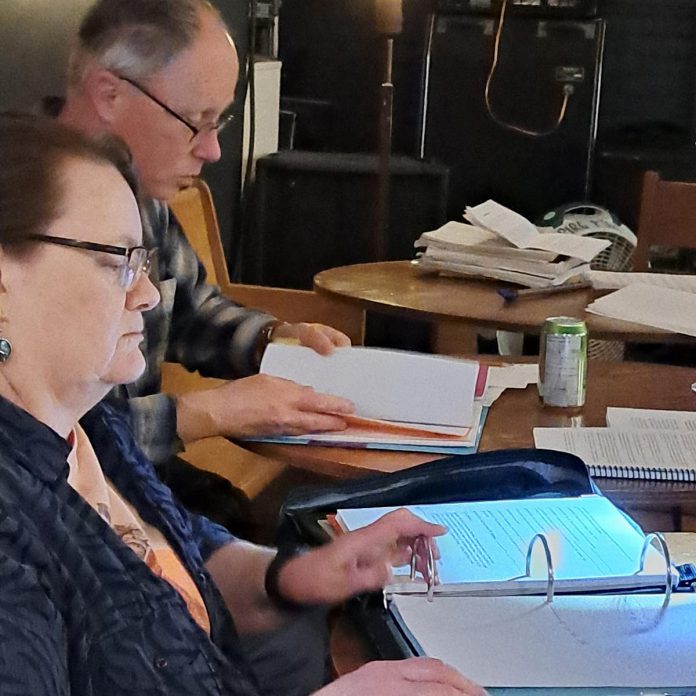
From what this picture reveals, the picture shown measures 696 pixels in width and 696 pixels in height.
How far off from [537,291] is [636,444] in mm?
876

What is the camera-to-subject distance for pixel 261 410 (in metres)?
1.51

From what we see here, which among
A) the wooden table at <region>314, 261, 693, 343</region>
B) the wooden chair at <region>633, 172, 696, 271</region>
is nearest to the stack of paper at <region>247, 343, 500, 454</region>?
the wooden table at <region>314, 261, 693, 343</region>

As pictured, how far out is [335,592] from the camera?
45.4 inches

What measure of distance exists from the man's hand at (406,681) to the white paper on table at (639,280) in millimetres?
1567

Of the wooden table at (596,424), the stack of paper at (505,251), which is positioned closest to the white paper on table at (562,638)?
the wooden table at (596,424)

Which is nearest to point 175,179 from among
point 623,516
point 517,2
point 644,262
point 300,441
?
point 300,441

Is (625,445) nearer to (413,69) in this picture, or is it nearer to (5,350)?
(5,350)

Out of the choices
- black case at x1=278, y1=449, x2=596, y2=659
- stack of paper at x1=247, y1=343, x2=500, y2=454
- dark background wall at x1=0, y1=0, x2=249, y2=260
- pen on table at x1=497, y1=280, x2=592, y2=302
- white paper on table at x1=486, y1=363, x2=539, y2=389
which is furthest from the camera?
pen on table at x1=497, y1=280, x2=592, y2=302

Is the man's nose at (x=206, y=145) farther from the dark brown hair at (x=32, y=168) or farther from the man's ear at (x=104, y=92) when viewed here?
the dark brown hair at (x=32, y=168)

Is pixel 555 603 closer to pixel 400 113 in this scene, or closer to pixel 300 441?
pixel 300 441

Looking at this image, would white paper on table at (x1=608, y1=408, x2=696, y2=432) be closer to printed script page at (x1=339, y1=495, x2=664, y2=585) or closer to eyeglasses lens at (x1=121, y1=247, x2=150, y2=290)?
printed script page at (x1=339, y1=495, x2=664, y2=585)

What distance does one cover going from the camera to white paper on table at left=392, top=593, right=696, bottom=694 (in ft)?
2.99

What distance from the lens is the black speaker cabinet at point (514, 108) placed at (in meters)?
4.25

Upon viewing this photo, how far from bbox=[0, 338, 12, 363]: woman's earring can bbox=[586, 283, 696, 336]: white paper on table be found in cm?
136
